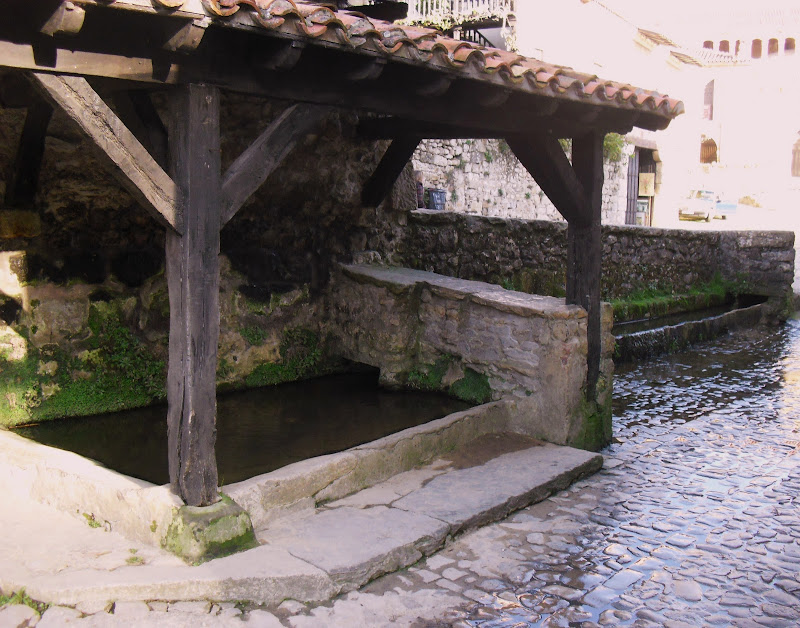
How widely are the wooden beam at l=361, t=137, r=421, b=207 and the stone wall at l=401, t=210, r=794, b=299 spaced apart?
59 centimetres

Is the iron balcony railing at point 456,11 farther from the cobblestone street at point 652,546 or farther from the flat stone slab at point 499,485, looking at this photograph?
the flat stone slab at point 499,485

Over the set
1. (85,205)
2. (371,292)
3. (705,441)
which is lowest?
(705,441)

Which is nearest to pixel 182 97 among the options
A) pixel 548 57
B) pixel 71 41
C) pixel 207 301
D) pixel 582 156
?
pixel 71 41

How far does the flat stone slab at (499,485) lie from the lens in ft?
13.1

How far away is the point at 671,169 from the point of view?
23.6 meters

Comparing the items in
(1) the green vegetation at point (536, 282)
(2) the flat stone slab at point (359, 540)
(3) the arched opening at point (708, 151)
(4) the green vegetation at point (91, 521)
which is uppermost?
(3) the arched opening at point (708, 151)

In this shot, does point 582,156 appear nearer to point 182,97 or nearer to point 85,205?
point 182,97

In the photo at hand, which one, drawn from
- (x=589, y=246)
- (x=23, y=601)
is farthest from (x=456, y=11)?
(x=23, y=601)

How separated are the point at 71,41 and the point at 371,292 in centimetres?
368

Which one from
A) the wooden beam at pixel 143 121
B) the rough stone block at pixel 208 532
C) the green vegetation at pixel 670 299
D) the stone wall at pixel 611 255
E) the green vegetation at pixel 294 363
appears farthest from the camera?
the green vegetation at pixel 670 299

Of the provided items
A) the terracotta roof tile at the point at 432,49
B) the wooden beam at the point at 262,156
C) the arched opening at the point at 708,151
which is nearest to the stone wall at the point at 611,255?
the terracotta roof tile at the point at 432,49

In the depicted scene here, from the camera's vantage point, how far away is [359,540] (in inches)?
139

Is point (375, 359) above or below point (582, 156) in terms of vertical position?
below

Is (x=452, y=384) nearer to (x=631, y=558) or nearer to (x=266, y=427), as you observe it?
(x=266, y=427)
